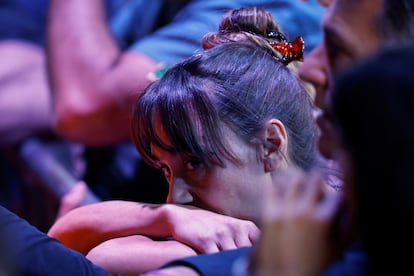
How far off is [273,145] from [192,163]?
11 centimetres

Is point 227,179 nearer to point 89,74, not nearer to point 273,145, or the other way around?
point 273,145

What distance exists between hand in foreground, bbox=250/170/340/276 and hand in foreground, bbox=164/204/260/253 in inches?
14.0

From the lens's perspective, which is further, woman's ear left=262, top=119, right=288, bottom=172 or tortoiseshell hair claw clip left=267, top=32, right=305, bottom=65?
tortoiseshell hair claw clip left=267, top=32, right=305, bottom=65

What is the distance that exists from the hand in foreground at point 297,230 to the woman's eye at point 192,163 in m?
0.40

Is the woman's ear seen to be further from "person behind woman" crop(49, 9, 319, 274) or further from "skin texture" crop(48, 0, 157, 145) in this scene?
"skin texture" crop(48, 0, 157, 145)

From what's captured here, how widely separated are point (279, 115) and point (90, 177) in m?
1.08

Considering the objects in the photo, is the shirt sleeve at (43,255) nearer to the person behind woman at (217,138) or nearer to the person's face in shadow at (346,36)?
the person behind woman at (217,138)

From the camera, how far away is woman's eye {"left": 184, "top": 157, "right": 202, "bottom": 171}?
3.29 ft

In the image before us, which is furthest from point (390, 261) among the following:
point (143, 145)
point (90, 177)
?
point (90, 177)

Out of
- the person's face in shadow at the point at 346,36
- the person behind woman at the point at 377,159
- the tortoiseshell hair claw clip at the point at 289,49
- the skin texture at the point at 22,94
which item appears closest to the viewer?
the person behind woman at the point at 377,159

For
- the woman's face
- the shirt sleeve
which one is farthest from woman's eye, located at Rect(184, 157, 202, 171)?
the shirt sleeve

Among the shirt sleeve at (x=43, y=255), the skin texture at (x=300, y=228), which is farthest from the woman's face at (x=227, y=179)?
the skin texture at (x=300, y=228)

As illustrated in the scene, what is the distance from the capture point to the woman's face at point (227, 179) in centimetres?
100

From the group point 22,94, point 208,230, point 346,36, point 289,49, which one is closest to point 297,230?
point 346,36
